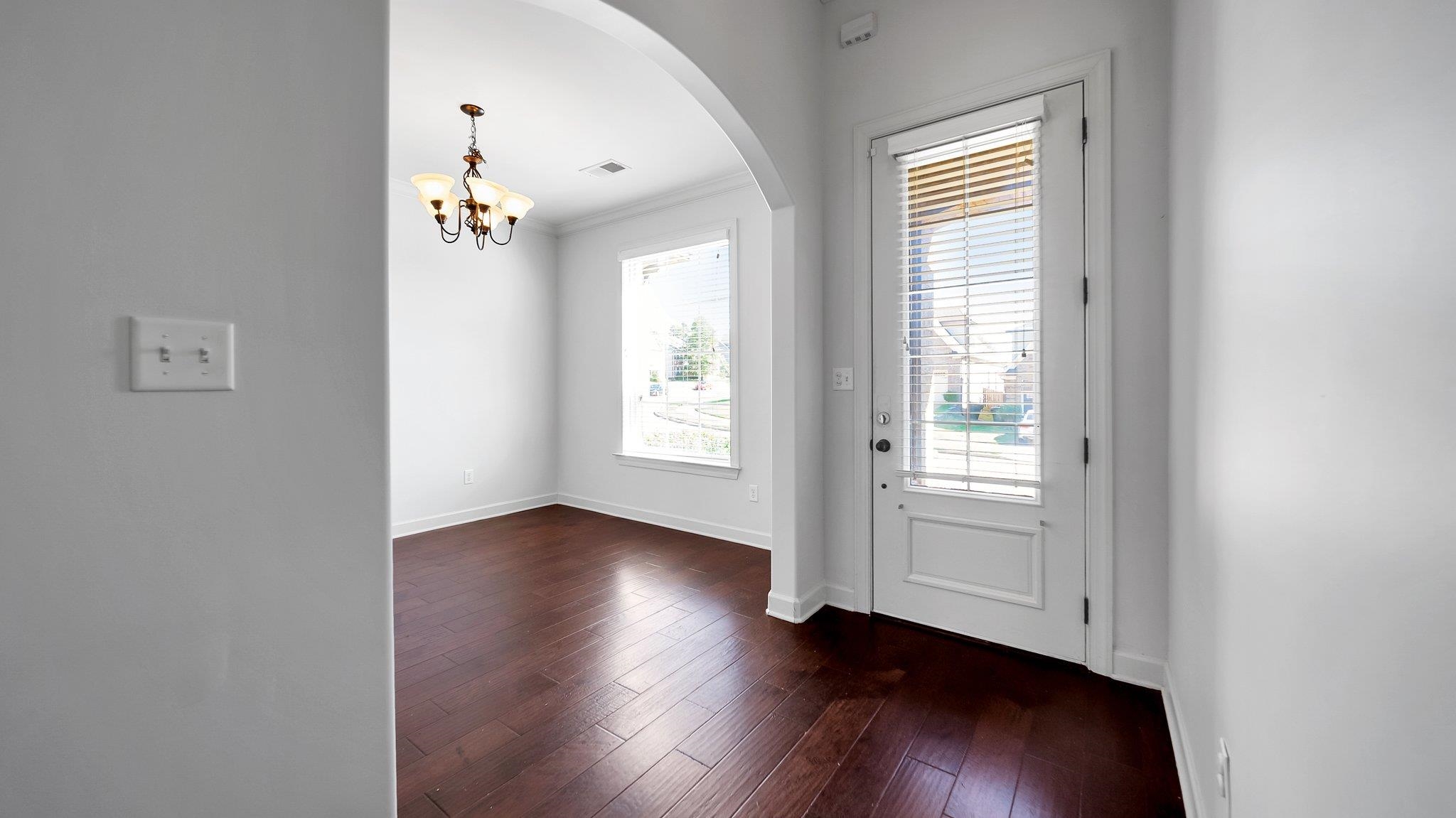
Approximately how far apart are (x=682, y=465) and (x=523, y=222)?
8.80 ft

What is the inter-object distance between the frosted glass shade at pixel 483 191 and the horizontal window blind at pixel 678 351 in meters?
1.68

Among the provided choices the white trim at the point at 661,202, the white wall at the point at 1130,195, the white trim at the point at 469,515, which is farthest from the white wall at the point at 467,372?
the white wall at the point at 1130,195

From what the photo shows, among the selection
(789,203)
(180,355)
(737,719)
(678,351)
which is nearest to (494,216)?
(678,351)

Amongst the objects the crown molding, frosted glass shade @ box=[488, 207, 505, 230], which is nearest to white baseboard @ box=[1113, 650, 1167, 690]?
frosted glass shade @ box=[488, 207, 505, 230]

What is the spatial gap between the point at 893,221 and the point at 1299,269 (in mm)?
1940

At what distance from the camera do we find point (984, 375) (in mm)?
2367

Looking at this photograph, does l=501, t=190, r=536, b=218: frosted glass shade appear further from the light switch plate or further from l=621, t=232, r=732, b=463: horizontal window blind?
the light switch plate

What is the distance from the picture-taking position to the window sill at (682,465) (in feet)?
14.3

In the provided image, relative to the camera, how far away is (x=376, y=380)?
1.16 m

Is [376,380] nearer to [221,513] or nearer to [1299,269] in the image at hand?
[221,513]

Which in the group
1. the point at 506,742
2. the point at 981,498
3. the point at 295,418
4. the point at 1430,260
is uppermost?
the point at 1430,260

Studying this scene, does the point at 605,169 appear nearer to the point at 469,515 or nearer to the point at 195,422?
the point at 469,515

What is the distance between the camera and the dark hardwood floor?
1.55m

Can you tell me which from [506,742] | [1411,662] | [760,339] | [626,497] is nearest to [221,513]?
[506,742]
